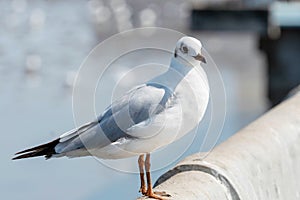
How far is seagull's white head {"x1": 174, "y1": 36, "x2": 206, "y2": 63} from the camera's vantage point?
11.8 feet

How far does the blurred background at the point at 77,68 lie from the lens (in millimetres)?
9836

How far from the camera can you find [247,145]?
394 centimetres

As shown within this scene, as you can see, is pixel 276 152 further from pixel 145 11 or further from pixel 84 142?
pixel 145 11

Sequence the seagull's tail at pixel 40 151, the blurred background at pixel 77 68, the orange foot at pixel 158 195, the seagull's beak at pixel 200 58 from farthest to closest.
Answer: the blurred background at pixel 77 68, the seagull's beak at pixel 200 58, the seagull's tail at pixel 40 151, the orange foot at pixel 158 195

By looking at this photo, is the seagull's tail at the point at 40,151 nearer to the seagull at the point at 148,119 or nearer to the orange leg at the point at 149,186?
the seagull at the point at 148,119

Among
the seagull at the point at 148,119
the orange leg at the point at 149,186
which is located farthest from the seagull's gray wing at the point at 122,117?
the orange leg at the point at 149,186

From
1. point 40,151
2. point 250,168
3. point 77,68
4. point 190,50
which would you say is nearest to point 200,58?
point 190,50

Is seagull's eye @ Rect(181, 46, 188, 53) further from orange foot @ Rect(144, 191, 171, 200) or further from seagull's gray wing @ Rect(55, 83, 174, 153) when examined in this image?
orange foot @ Rect(144, 191, 171, 200)

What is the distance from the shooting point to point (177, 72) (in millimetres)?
3621

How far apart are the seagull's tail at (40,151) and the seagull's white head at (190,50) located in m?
0.62

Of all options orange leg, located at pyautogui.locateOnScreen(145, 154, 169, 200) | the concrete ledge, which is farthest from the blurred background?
orange leg, located at pyautogui.locateOnScreen(145, 154, 169, 200)

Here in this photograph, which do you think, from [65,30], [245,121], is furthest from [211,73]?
[65,30]

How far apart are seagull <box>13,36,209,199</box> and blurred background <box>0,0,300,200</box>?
3.50m

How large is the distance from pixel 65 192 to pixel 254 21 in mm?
4414
